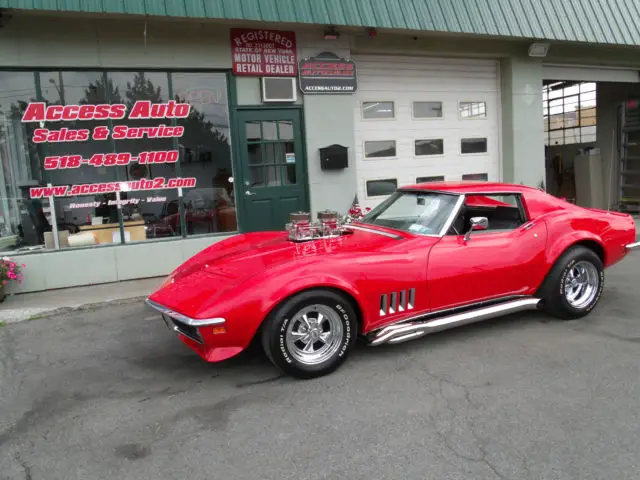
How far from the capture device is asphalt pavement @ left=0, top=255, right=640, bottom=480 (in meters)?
2.76

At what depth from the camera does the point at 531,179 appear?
34.4 ft

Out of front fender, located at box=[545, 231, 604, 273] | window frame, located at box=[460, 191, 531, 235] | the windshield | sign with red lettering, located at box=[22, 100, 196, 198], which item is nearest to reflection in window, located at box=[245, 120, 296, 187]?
sign with red lettering, located at box=[22, 100, 196, 198]

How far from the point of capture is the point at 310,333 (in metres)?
3.83

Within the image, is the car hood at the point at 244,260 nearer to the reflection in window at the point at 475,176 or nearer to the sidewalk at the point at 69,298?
the sidewalk at the point at 69,298

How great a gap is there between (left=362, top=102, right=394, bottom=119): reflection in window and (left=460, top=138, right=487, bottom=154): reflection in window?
173 cm

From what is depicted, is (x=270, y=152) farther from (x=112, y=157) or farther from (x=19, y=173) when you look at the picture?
(x=19, y=173)

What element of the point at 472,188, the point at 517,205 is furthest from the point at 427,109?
the point at 472,188

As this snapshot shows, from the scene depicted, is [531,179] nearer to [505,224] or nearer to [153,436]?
[505,224]

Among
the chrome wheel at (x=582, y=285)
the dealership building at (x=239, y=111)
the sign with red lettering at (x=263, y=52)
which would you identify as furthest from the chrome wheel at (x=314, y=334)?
the sign with red lettering at (x=263, y=52)

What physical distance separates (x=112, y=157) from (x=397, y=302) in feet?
17.3

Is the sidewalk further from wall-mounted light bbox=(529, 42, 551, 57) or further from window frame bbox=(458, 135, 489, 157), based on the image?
wall-mounted light bbox=(529, 42, 551, 57)

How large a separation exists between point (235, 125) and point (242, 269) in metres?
4.66

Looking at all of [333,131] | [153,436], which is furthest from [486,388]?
[333,131]

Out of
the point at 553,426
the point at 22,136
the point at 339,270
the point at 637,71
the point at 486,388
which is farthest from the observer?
the point at 637,71
